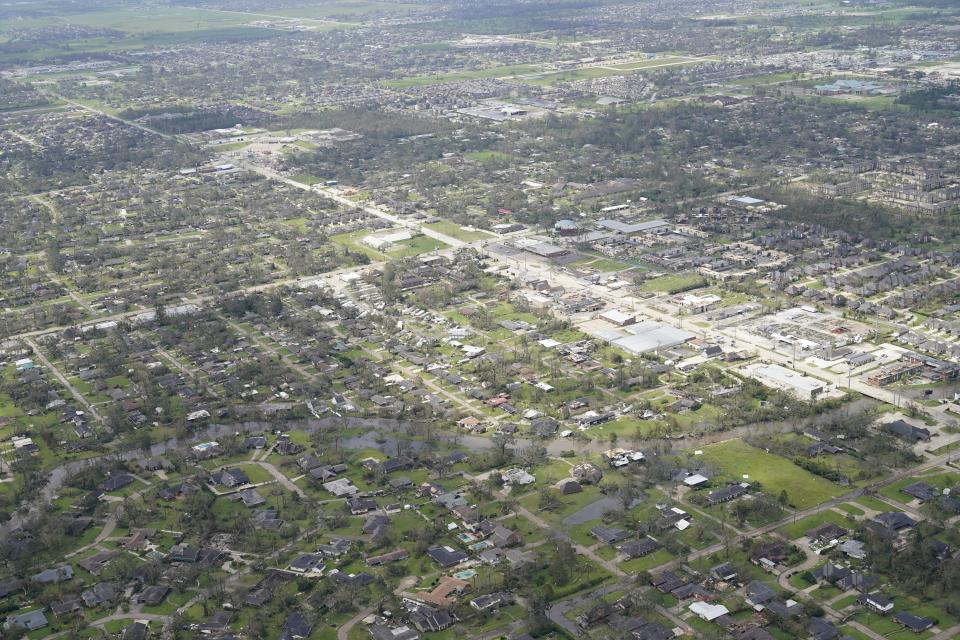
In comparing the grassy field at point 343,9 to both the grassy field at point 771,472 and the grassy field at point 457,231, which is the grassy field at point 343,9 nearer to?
the grassy field at point 457,231

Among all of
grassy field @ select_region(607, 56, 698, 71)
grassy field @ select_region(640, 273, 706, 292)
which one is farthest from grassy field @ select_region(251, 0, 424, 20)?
grassy field @ select_region(640, 273, 706, 292)

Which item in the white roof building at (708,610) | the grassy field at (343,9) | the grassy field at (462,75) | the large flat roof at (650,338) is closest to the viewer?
the white roof building at (708,610)

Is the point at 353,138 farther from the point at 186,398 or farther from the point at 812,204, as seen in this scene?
the point at 186,398

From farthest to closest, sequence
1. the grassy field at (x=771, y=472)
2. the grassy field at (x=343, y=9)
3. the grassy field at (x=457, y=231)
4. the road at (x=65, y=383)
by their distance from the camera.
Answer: the grassy field at (x=343, y=9) → the grassy field at (x=457, y=231) → the road at (x=65, y=383) → the grassy field at (x=771, y=472)

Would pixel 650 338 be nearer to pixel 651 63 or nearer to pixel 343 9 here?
pixel 651 63

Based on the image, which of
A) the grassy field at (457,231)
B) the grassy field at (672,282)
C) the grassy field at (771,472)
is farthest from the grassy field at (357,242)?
the grassy field at (771,472)

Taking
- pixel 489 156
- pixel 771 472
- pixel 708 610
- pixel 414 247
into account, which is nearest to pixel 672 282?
pixel 414 247

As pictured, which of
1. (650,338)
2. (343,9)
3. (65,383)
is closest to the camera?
(65,383)

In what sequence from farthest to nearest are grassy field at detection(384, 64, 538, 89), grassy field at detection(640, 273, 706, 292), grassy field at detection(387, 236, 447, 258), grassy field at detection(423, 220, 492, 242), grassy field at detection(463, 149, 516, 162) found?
grassy field at detection(384, 64, 538, 89) → grassy field at detection(463, 149, 516, 162) → grassy field at detection(423, 220, 492, 242) → grassy field at detection(387, 236, 447, 258) → grassy field at detection(640, 273, 706, 292)

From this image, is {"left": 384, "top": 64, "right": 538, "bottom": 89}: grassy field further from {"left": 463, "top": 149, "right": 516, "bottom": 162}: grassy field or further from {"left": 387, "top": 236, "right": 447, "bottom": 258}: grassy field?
{"left": 387, "top": 236, "right": 447, "bottom": 258}: grassy field

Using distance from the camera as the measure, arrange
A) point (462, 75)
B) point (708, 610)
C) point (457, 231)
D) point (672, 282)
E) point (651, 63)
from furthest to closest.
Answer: point (462, 75), point (651, 63), point (457, 231), point (672, 282), point (708, 610)
